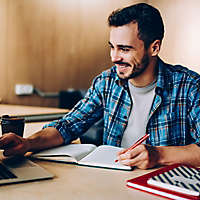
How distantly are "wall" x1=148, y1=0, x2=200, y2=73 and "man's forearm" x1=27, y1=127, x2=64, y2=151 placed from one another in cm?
324

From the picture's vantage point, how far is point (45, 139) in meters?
1.28

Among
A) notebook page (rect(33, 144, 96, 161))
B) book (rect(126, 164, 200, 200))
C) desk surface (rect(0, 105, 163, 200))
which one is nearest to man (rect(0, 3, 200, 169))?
notebook page (rect(33, 144, 96, 161))

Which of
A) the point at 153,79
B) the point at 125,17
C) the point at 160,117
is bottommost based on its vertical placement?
the point at 160,117

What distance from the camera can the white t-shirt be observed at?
156 centimetres

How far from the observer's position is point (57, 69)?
3594 mm

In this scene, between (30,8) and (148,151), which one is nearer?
(148,151)

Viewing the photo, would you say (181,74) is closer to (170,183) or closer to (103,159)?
(103,159)

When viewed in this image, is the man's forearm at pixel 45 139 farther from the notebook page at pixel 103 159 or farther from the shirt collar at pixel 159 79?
the shirt collar at pixel 159 79

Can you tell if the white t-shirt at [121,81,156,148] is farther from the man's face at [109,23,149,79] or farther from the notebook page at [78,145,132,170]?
the notebook page at [78,145,132,170]

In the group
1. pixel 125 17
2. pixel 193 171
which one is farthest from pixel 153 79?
pixel 193 171

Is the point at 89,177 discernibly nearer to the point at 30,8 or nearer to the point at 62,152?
the point at 62,152

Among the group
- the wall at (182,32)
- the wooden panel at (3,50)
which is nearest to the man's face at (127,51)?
the wooden panel at (3,50)

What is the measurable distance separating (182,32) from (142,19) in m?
3.07

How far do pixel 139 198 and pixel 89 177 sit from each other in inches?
8.2
